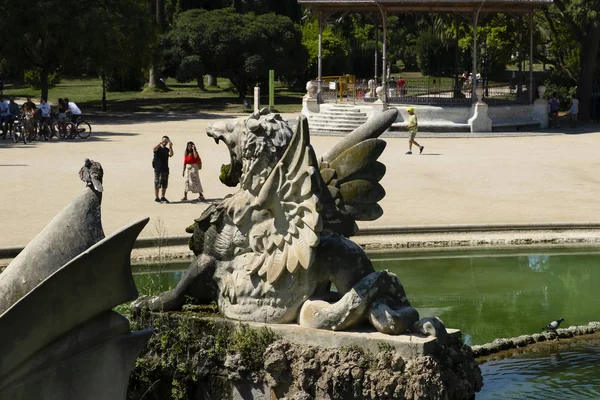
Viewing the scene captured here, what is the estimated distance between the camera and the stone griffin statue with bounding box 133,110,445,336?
7.24 meters

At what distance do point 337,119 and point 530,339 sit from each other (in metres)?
26.6

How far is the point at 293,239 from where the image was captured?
7309 millimetres

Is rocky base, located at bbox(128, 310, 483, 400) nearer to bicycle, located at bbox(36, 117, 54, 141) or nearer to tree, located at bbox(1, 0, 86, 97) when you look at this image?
bicycle, located at bbox(36, 117, 54, 141)

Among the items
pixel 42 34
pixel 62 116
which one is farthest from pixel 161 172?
pixel 42 34

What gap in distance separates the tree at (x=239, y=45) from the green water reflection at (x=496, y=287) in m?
35.1

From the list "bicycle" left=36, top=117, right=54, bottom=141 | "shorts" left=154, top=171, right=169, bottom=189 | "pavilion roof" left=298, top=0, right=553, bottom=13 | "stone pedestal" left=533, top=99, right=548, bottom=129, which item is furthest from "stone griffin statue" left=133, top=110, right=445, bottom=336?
"stone pedestal" left=533, top=99, right=548, bottom=129

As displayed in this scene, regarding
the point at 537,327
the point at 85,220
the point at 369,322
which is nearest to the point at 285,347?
the point at 369,322

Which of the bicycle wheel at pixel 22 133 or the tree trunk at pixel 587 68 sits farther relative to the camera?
the tree trunk at pixel 587 68

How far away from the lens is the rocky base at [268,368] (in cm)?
708

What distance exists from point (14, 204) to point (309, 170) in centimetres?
1248

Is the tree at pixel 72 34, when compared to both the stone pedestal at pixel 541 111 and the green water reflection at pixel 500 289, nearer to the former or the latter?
the stone pedestal at pixel 541 111

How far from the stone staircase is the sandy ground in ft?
8.78

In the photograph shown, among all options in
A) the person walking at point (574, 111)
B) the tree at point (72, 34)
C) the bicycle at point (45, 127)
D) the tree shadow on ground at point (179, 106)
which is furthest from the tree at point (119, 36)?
the person walking at point (574, 111)

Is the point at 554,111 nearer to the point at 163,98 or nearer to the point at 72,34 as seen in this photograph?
the point at 72,34
